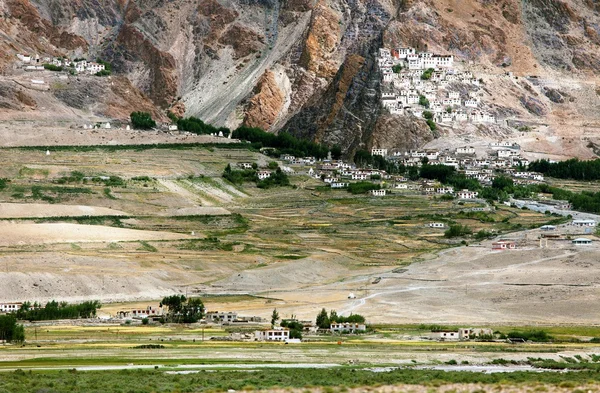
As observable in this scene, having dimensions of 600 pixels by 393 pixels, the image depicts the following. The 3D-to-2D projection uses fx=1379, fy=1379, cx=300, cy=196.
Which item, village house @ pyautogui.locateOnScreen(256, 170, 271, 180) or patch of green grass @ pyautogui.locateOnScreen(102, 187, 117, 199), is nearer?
patch of green grass @ pyautogui.locateOnScreen(102, 187, 117, 199)

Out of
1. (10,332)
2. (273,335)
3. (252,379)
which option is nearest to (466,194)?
(273,335)

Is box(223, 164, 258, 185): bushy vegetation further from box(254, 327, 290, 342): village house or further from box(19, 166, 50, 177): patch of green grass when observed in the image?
box(254, 327, 290, 342): village house

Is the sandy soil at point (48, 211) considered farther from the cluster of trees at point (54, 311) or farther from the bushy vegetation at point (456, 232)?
the cluster of trees at point (54, 311)

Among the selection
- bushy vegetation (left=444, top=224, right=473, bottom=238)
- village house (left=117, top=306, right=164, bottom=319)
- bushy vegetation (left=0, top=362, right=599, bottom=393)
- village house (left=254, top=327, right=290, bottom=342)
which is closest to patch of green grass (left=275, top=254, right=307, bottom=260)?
bushy vegetation (left=444, top=224, right=473, bottom=238)

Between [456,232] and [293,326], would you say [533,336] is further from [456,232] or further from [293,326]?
[456,232]

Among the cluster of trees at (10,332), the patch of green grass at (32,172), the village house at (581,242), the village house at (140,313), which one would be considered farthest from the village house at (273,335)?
the patch of green grass at (32,172)

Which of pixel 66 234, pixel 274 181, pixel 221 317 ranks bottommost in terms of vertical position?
pixel 221 317

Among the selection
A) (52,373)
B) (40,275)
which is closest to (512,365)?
(52,373)
